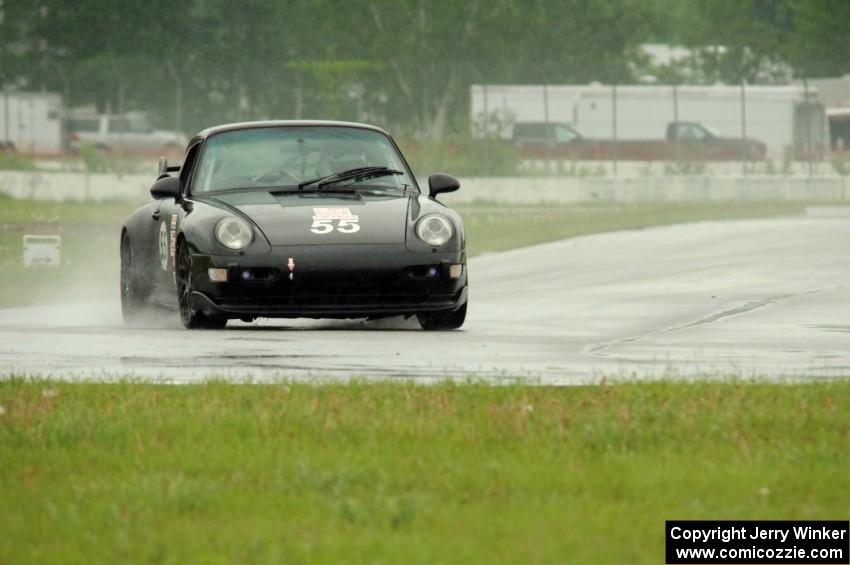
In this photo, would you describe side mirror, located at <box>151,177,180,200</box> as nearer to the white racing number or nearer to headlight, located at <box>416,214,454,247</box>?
the white racing number

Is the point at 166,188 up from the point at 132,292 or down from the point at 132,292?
up

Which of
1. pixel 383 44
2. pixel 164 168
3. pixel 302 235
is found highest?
pixel 383 44

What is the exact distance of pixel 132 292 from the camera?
547 inches

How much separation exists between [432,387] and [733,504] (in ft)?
8.77

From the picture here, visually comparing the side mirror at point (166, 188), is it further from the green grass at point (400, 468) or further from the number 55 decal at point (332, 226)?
the green grass at point (400, 468)

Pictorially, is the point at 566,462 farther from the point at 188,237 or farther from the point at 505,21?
the point at 505,21

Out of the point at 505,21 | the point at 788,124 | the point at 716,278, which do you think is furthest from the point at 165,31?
the point at 716,278

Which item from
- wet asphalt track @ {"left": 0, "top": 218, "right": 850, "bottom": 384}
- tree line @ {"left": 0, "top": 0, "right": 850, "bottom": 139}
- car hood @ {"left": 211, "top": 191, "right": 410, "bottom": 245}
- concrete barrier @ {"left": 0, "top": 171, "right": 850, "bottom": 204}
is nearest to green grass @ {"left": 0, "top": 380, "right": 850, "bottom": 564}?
wet asphalt track @ {"left": 0, "top": 218, "right": 850, "bottom": 384}

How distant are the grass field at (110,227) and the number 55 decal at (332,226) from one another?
613 centimetres

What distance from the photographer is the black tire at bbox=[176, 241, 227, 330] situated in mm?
11977

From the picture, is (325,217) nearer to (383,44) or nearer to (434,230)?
(434,230)

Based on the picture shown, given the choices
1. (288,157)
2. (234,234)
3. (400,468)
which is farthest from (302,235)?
(400,468)

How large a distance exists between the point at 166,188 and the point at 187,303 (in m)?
1.12

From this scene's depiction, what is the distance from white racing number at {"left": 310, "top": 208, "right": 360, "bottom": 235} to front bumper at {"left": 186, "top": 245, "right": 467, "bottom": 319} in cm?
14
